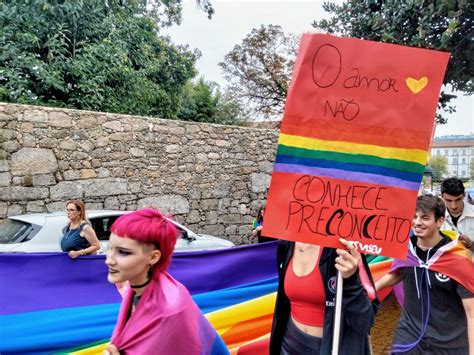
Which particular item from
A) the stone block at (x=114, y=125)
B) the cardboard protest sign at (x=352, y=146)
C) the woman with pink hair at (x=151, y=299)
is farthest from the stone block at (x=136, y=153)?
the cardboard protest sign at (x=352, y=146)

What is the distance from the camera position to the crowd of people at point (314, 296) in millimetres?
1777

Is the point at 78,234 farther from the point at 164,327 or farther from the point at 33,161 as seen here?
the point at 164,327

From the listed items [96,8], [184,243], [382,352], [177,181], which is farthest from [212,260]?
[96,8]

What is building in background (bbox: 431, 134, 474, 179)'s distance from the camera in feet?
332

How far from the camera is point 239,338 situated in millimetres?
3576

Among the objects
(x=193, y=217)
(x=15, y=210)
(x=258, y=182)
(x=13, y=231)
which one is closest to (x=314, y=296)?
(x=13, y=231)

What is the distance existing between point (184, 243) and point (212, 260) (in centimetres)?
355

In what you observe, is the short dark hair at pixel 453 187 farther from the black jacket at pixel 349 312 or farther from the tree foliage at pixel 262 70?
the tree foliage at pixel 262 70

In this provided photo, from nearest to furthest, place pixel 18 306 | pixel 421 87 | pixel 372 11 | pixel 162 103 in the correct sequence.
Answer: pixel 421 87
pixel 18 306
pixel 372 11
pixel 162 103

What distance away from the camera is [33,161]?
820 cm

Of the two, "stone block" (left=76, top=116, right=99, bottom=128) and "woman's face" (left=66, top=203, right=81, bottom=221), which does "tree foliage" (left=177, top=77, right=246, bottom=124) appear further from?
"woman's face" (left=66, top=203, right=81, bottom=221)

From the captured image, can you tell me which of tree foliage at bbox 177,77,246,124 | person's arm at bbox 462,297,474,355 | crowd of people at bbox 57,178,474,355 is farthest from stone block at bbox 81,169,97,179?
tree foliage at bbox 177,77,246,124

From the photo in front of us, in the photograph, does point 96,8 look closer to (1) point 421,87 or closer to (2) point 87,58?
(2) point 87,58

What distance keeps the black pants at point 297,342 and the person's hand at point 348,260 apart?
47 cm
